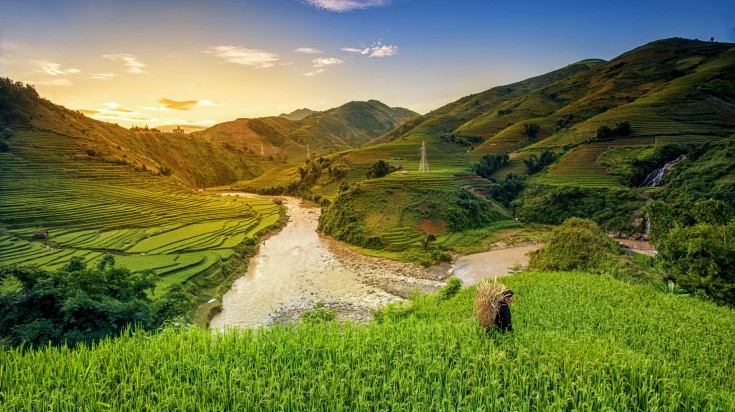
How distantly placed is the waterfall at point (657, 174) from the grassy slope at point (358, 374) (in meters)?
54.0

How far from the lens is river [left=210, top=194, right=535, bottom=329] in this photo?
26.4m

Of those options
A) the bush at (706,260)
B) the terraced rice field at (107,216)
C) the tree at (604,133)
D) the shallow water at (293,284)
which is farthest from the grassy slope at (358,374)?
the tree at (604,133)

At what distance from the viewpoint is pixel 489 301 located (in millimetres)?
6992

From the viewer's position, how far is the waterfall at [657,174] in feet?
163

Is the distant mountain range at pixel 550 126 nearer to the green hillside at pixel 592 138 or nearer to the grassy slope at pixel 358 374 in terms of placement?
the green hillside at pixel 592 138

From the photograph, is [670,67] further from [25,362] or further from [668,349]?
[25,362]

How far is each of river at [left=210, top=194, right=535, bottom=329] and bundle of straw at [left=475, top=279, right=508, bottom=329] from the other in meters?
16.3

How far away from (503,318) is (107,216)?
5742 centimetres

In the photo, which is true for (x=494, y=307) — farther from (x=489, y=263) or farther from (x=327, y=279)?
(x=489, y=263)

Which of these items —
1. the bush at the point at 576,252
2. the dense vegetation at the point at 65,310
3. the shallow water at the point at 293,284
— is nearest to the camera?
the dense vegetation at the point at 65,310

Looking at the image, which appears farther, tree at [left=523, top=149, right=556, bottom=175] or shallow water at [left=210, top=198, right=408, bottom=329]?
tree at [left=523, top=149, right=556, bottom=175]

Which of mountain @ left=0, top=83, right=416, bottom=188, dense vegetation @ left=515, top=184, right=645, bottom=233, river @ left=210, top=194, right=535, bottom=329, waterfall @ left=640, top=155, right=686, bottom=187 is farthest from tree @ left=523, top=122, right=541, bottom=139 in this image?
mountain @ left=0, top=83, right=416, bottom=188

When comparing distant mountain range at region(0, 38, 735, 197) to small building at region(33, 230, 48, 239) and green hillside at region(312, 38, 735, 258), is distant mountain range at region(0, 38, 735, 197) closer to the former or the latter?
green hillside at region(312, 38, 735, 258)

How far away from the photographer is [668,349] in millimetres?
8820
